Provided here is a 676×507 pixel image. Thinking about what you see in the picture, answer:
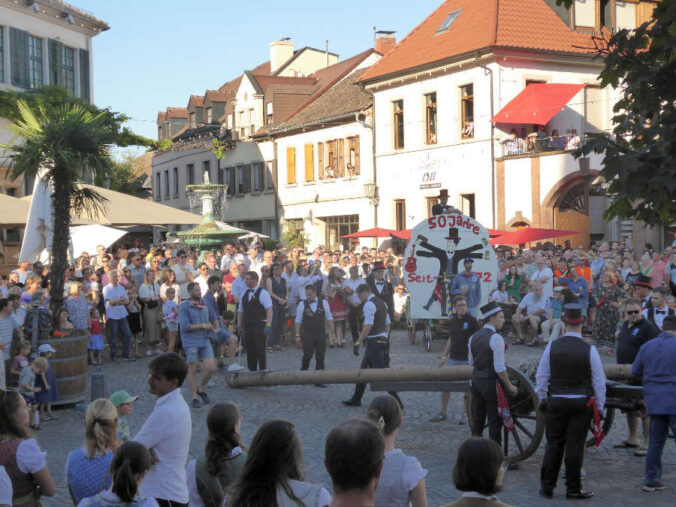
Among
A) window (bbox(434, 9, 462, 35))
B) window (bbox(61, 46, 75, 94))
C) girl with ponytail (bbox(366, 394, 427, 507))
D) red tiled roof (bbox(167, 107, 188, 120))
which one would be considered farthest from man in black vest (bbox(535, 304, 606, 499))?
red tiled roof (bbox(167, 107, 188, 120))

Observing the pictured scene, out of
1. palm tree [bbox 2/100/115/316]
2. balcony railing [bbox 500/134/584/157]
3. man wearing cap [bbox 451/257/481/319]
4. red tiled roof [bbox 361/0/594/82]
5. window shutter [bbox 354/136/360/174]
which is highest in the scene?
red tiled roof [bbox 361/0/594/82]

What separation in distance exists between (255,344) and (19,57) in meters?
21.9

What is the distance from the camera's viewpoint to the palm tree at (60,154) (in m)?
12.1

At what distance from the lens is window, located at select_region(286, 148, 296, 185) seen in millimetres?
46219

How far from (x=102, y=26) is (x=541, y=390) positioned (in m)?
32.6

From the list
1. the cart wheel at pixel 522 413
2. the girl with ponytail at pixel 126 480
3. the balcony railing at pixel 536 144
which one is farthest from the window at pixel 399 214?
the girl with ponytail at pixel 126 480

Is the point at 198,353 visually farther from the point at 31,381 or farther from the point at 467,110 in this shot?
the point at 467,110

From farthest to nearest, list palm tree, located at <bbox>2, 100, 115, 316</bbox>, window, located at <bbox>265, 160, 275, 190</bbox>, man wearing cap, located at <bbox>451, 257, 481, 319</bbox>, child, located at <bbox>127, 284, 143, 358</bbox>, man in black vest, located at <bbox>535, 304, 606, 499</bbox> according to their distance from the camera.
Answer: window, located at <bbox>265, 160, 275, 190</bbox>
child, located at <bbox>127, 284, 143, 358</bbox>
man wearing cap, located at <bbox>451, 257, 481, 319</bbox>
palm tree, located at <bbox>2, 100, 115, 316</bbox>
man in black vest, located at <bbox>535, 304, 606, 499</bbox>

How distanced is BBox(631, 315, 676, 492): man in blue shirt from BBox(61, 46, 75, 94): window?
98.9ft

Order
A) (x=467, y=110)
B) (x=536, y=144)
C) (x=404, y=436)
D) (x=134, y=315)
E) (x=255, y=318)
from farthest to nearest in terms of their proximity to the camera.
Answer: (x=467, y=110), (x=536, y=144), (x=134, y=315), (x=255, y=318), (x=404, y=436)

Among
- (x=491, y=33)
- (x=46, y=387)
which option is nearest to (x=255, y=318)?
(x=46, y=387)

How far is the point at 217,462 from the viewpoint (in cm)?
470

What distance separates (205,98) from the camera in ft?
189

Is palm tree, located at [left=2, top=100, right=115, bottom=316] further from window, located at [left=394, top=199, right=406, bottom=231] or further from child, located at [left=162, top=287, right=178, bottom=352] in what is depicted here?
window, located at [left=394, top=199, right=406, bottom=231]
